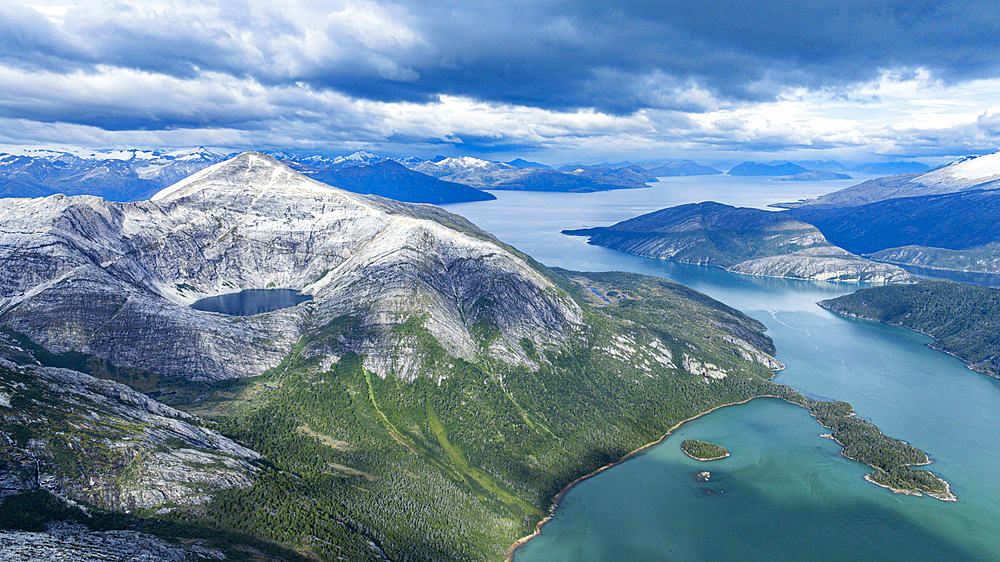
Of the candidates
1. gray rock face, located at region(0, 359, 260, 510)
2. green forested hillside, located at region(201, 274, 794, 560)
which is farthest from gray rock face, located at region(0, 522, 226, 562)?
green forested hillside, located at region(201, 274, 794, 560)

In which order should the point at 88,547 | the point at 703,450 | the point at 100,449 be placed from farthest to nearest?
the point at 703,450 < the point at 100,449 < the point at 88,547

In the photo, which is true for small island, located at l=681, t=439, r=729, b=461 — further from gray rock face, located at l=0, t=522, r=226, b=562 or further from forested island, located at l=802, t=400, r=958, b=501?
gray rock face, located at l=0, t=522, r=226, b=562

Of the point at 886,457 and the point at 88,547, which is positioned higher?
the point at 88,547

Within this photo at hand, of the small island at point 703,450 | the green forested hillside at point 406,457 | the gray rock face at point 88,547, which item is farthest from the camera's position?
the small island at point 703,450

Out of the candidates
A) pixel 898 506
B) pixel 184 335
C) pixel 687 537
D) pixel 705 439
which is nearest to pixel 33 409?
pixel 184 335

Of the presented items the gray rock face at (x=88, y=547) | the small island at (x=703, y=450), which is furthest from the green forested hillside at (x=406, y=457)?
the gray rock face at (x=88, y=547)

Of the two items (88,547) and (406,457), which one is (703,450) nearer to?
(406,457)

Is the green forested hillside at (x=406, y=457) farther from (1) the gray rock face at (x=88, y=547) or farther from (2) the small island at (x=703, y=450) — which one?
(1) the gray rock face at (x=88, y=547)

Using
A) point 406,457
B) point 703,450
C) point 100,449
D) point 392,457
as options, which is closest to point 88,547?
point 100,449

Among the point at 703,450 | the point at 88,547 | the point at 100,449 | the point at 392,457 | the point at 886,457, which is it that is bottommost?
the point at 392,457
